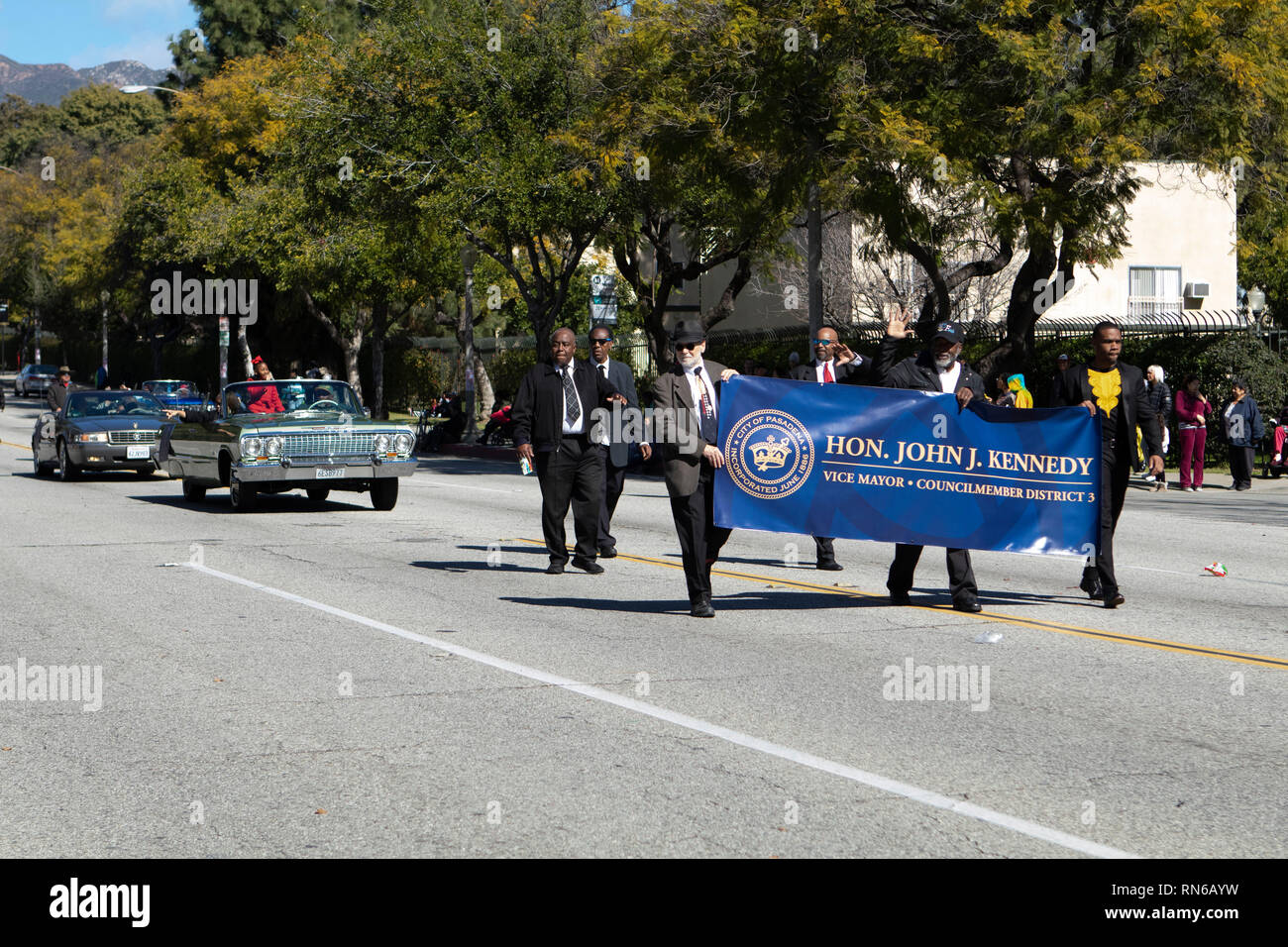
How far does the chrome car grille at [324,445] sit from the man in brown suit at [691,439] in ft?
28.2

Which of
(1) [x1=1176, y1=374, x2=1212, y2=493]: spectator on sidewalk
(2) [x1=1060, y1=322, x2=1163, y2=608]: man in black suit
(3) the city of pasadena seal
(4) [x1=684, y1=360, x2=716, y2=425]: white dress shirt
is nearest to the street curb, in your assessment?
(1) [x1=1176, y1=374, x2=1212, y2=493]: spectator on sidewalk

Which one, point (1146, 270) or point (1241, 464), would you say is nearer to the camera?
point (1241, 464)

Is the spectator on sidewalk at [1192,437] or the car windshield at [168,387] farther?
the car windshield at [168,387]

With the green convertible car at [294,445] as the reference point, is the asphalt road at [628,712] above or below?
below

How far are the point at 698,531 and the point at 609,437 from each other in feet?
9.76

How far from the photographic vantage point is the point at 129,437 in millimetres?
24750

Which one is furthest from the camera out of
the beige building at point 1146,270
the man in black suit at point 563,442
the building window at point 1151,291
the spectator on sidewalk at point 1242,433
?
the building window at point 1151,291

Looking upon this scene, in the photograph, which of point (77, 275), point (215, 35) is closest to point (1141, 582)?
point (215, 35)

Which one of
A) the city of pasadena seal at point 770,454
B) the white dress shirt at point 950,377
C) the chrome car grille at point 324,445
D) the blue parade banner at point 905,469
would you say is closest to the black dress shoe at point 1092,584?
the blue parade banner at point 905,469

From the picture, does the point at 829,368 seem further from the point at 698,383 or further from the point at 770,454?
the point at 698,383

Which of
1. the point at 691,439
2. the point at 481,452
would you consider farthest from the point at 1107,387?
the point at 481,452

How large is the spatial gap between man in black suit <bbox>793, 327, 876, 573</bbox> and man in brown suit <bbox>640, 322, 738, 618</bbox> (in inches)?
93.3

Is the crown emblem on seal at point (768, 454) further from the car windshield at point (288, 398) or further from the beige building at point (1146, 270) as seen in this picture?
the beige building at point (1146, 270)

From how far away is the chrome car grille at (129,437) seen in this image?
2466cm
